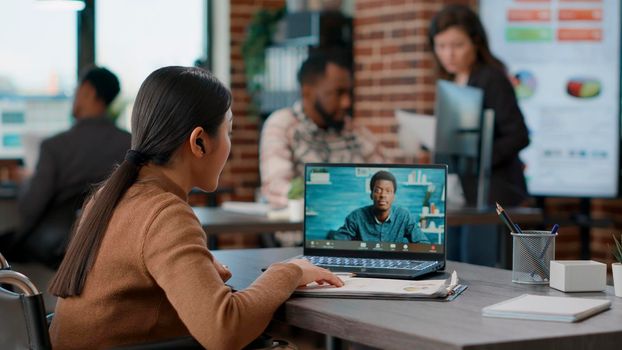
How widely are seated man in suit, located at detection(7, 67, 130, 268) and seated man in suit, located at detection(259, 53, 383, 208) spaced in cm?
69

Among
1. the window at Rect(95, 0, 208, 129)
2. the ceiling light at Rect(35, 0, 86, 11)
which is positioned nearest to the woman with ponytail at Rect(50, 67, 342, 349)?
the ceiling light at Rect(35, 0, 86, 11)

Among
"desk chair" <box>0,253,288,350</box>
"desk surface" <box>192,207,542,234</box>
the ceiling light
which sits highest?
the ceiling light

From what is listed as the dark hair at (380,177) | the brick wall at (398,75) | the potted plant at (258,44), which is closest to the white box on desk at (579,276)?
the dark hair at (380,177)

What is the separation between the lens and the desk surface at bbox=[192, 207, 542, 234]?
144 inches

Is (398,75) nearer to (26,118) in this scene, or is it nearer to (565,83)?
(565,83)

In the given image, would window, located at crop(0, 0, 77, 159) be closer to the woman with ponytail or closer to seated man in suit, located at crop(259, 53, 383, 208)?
seated man in suit, located at crop(259, 53, 383, 208)

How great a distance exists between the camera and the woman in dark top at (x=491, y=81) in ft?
14.2

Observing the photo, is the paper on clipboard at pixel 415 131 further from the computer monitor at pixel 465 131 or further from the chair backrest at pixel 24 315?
the chair backrest at pixel 24 315

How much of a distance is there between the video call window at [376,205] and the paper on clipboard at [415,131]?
187 cm

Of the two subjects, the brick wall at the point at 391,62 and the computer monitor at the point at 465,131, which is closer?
the computer monitor at the point at 465,131

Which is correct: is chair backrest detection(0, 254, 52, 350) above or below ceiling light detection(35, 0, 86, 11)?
below

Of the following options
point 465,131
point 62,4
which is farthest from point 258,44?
point 465,131

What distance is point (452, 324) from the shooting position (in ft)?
5.57

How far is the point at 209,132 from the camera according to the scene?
1994 mm
